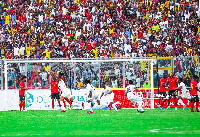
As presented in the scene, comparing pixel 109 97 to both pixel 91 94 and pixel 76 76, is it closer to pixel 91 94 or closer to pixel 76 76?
pixel 76 76

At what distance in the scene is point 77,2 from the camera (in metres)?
38.9

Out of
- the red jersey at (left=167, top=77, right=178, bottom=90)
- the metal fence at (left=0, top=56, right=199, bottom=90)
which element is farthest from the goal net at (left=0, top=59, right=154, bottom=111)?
the red jersey at (left=167, top=77, right=178, bottom=90)

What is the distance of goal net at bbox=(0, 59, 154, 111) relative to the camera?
27828 millimetres

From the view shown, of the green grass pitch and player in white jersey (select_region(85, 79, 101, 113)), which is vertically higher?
player in white jersey (select_region(85, 79, 101, 113))

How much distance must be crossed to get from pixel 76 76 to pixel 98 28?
9.61 m

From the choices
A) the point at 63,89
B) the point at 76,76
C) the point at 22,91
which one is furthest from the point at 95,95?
the point at 22,91

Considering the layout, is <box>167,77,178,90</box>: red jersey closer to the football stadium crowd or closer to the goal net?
the goal net

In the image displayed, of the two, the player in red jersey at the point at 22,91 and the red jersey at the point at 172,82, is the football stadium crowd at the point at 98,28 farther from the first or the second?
the player in red jersey at the point at 22,91

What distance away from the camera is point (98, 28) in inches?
1457

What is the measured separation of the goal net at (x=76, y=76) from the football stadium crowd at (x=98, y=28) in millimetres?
5581

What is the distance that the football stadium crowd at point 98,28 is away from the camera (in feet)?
113

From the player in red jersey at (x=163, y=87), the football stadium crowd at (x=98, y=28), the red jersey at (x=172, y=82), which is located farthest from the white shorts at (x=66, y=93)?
the football stadium crowd at (x=98, y=28)

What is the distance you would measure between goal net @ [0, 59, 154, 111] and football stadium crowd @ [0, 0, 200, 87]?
220 inches

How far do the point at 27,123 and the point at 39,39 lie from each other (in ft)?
60.0
